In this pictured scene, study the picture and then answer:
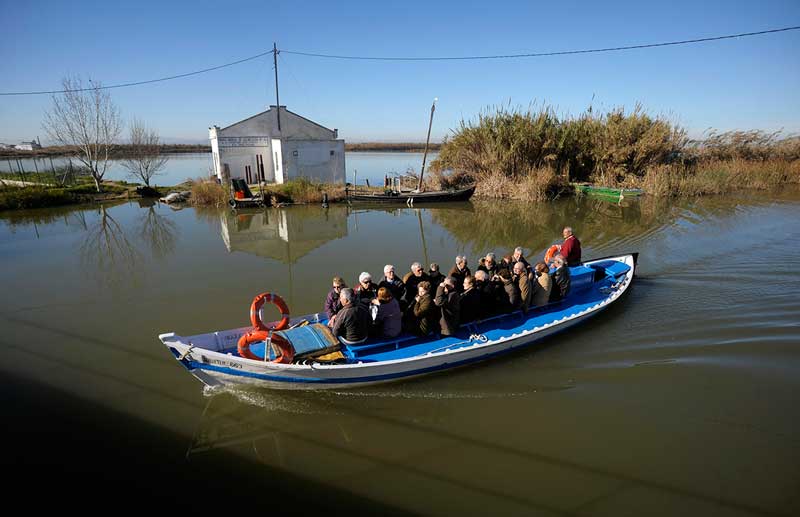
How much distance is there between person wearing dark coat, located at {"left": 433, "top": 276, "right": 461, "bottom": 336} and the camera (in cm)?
676

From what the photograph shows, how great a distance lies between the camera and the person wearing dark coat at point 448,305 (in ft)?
22.2

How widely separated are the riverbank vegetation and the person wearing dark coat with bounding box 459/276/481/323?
19.6 m

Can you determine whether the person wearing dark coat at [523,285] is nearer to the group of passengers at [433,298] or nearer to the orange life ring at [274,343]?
the group of passengers at [433,298]

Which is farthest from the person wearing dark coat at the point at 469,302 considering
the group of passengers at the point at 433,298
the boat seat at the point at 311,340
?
the boat seat at the point at 311,340

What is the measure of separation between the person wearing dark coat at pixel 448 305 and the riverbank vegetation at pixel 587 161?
795 inches

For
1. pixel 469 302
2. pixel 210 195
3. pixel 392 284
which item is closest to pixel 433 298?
pixel 469 302

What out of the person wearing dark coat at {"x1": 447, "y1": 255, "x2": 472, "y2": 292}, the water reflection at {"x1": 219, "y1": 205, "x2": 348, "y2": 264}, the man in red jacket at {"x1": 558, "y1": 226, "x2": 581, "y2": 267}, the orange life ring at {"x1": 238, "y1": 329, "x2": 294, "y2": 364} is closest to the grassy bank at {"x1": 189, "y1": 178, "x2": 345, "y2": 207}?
the water reflection at {"x1": 219, "y1": 205, "x2": 348, "y2": 264}

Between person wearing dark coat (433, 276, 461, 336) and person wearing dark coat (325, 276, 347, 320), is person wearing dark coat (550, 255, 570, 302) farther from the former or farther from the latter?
person wearing dark coat (325, 276, 347, 320)

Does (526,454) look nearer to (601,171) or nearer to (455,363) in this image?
(455,363)

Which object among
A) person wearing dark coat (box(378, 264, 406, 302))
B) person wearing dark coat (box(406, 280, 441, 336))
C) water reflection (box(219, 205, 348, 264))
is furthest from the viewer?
water reflection (box(219, 205, 348, 264))

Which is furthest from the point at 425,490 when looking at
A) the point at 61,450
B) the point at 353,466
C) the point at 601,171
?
the point at 601,171

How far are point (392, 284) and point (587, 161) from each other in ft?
88.5

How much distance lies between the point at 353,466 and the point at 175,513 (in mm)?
1944

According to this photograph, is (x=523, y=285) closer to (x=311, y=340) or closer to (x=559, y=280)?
(x=559, y=280)
